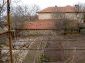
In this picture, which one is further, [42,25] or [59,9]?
[59,9]

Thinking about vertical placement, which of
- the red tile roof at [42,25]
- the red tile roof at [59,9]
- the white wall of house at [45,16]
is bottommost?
the red tile roof at [42,25]

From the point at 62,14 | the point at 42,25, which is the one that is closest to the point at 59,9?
the point at 62,14

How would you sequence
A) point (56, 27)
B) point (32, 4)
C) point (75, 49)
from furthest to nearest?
point (32, 4)
point (75, 49)
point (56, 27)

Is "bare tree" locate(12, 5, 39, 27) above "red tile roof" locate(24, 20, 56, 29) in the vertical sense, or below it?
above

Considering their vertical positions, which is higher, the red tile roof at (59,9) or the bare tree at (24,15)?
the red tile roof at (59,9)

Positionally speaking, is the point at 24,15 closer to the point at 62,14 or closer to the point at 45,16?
the point at 45,16

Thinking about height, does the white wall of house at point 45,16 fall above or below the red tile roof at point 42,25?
above

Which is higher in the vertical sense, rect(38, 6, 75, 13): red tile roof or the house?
rect(38, 6, 75, 13): red tile roof

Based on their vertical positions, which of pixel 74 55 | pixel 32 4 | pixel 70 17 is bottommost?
pixel 74 55

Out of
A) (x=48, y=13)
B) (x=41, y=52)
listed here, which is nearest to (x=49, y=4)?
(x=48, y=13)

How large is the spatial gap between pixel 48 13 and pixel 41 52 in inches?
12.5

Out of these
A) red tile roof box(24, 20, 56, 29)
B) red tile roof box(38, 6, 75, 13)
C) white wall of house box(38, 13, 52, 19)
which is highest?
red tile roof box(38, 6, 75, 13)

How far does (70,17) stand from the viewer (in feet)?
4.75

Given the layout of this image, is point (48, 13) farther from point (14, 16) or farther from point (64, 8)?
point (14, 16)
